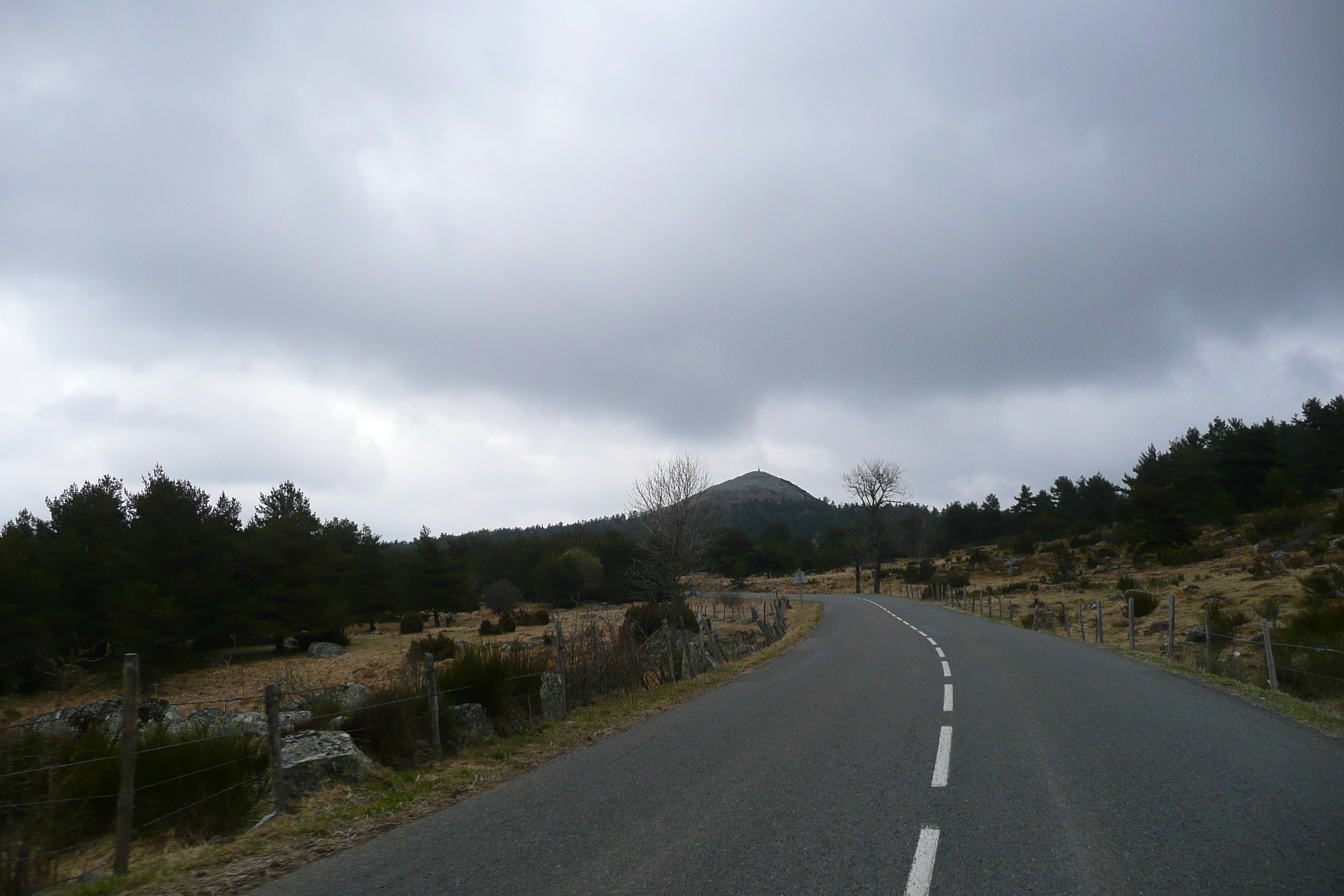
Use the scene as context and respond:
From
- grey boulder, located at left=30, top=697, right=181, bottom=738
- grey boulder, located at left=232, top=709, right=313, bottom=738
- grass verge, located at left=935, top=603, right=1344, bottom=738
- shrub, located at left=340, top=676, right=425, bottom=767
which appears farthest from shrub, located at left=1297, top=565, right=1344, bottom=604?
grey boulder, located at left=30, top=697, right=181, bottom=738

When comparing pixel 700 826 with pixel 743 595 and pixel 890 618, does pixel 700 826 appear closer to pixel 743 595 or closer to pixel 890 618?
pixel 890 618

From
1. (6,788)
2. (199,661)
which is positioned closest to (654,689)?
(6,788)

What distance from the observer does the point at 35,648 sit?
27.9 meters

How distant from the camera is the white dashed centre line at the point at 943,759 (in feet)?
20.4

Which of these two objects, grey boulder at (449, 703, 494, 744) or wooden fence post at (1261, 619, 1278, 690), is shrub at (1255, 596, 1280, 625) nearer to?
wooden fence post at (1261, 619, 1278, 690)

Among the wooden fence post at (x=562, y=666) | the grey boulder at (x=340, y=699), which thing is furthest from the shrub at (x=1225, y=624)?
the grey boulder at (x=340, y=699)

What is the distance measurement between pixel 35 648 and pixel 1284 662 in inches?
1590

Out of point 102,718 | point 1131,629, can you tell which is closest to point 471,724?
point 102,718

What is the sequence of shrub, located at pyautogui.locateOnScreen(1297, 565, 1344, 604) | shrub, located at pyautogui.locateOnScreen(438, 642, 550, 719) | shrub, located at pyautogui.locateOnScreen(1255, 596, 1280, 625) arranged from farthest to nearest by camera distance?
shrub, located at pyautogui.locateOnScreen(1297, 565, 1344, 604) → shrub, located at pyautogui.locateOnScreen(1255, 596, 1280, 625) → shrub, located at pyautogui.locateOnScreen(438, 642, 550, 719)

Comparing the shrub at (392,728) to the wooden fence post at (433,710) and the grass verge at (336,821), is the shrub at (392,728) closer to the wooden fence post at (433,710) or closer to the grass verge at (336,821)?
the wooden fence post at (433,710)

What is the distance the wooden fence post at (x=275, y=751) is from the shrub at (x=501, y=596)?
193 feet

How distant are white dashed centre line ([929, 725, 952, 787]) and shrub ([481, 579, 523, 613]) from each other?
5947cm

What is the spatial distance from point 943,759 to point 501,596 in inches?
2455

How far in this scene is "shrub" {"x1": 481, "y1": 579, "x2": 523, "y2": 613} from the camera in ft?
214
